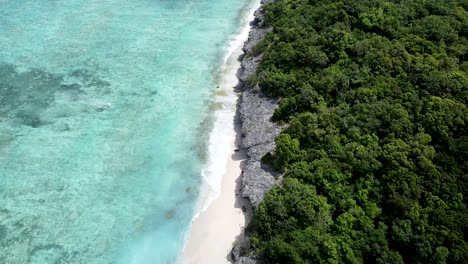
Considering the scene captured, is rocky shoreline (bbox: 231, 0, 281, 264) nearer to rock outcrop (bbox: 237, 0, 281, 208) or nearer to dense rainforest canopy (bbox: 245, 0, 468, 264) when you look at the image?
rock outcrop (bbox: 237, 0, 281, 208)

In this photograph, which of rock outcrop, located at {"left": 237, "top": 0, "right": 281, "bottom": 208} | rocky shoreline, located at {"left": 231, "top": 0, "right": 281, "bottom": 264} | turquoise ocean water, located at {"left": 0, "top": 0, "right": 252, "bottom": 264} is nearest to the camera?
turquoise ocean water, located at {"left": 0, "top": 0, "right": 252, "bottom": 264}

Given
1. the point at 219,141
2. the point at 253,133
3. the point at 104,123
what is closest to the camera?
the point at 253,133

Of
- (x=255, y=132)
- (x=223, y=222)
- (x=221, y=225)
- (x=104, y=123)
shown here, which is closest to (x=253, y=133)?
(x=255, y=132)

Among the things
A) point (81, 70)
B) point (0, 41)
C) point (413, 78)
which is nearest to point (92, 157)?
point (81, 70)

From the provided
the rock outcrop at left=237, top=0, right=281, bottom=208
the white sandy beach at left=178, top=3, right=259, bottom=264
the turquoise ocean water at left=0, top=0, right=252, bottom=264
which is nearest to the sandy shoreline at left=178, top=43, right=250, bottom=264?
the white sandy beach at left=178, top=3, right=259, bottom=264

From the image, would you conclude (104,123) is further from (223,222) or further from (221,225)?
(221,225)

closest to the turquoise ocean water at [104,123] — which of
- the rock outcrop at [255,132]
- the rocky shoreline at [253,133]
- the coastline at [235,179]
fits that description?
the coastline at [235,179]

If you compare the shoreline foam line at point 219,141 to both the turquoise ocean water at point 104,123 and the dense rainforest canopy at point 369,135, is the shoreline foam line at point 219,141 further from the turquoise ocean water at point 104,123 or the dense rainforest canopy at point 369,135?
the dense rainforest canopy at point 369,135
